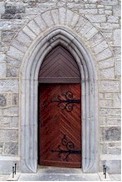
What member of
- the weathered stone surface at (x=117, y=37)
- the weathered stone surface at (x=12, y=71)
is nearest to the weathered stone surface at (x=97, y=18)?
the weathered stone surface at (x=117, y=37)

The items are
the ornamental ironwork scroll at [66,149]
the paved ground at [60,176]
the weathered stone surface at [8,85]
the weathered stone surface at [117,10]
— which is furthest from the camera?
the ornamental ironwork scroll at [66,149]

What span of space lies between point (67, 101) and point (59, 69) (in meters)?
0.67

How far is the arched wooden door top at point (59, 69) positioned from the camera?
4797 mm

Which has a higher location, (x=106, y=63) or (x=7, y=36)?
(x=7, y=36)

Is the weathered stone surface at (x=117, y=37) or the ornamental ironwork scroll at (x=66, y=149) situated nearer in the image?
the weathered stone surface at (x=117, y=37)

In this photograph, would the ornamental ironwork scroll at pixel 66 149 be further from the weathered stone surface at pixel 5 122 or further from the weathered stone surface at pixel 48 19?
the weathered stone surface at pixel 48 19

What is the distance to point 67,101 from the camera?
4.84 m

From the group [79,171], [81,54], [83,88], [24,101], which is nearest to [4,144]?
[24,101]

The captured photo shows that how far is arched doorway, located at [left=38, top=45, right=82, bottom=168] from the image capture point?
480cm

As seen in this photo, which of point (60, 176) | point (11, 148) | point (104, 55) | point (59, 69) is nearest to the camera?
point (60, 176)

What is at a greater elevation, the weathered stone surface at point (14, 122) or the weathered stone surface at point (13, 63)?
A: the weathered stone surface at point (13, 63)

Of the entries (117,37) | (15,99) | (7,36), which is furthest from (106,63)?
(7,36)

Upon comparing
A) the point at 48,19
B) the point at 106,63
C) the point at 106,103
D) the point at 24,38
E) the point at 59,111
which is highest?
the point at 48,19

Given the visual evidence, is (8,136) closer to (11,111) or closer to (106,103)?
(11,111)
